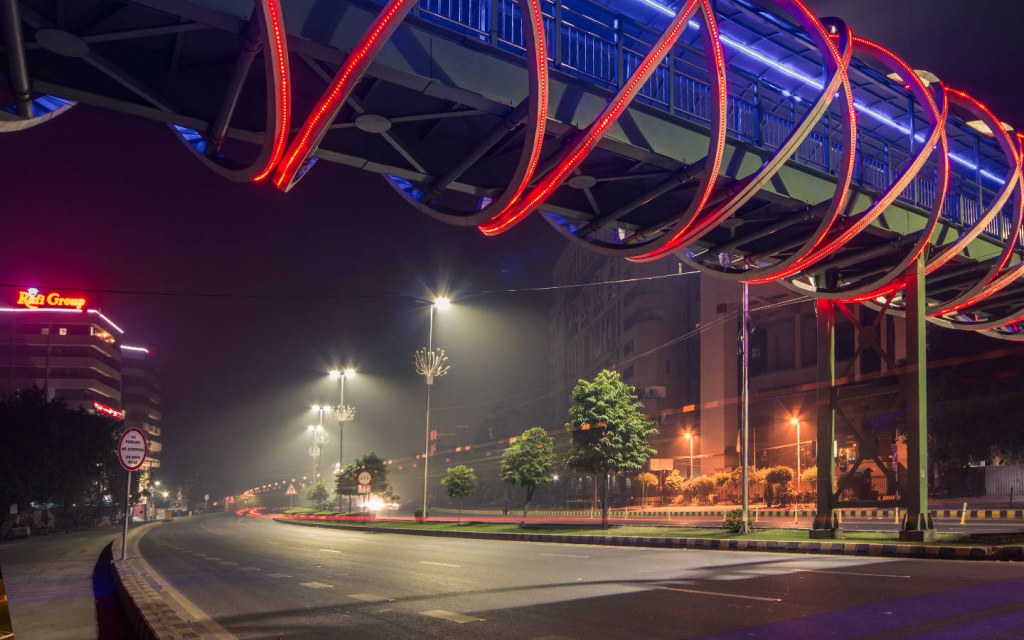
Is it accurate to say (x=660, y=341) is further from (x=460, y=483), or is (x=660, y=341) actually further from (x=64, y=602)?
(x=64, y=602)

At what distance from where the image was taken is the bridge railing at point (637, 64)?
12.6 m

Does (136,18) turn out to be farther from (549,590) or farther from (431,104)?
(549,590)

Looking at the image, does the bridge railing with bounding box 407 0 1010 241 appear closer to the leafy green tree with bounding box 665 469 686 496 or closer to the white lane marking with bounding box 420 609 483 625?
the white lane marking with bounding box 420 609 483 625

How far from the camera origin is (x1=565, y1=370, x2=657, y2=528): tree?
111 ft

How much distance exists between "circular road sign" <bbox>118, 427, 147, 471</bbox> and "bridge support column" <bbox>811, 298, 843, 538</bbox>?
54.7 feet

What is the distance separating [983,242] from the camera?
24.4m

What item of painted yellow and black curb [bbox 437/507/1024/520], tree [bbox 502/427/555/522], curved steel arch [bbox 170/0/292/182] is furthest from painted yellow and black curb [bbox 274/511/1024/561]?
curved steel arch [bbox 170/0/292/182]

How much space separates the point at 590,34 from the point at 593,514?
48.4 meters

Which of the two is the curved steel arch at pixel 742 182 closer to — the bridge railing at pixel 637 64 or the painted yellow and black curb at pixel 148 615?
the bridge railing at pixel 637 64

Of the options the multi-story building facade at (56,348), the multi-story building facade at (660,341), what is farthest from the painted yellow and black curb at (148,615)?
the multi-story building facade at (56,348)

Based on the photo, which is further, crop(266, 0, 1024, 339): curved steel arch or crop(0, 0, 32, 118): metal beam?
crop(266, 0, 1024, 339): curved steel arch

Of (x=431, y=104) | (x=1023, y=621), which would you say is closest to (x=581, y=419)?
(x=431, y=104)

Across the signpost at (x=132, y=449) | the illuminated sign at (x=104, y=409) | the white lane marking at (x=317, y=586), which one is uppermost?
the illuminated sign at (x=104, y=409)

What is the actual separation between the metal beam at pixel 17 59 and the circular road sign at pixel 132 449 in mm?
9273
